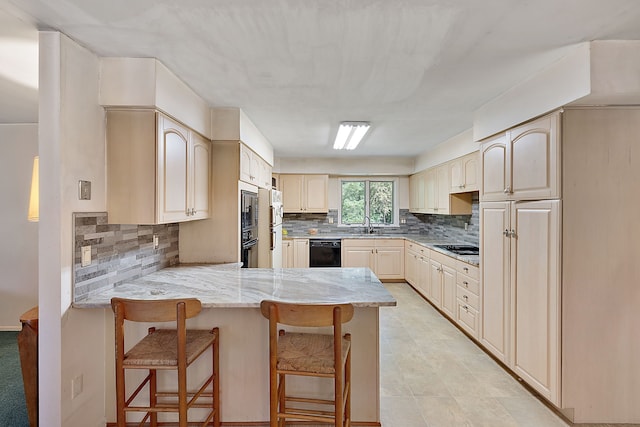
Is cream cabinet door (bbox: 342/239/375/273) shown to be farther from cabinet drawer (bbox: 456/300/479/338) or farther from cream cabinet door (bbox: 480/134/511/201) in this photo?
cream cabinet door (bbox: 480/134/511/201)

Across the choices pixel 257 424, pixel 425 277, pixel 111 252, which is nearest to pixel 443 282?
pixel 425 277

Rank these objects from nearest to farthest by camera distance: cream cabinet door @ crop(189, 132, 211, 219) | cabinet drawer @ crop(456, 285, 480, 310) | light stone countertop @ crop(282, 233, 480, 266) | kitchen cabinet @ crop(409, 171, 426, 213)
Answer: cream cabinet door @ crop(189, 132, 211, 219)
cabinet drawer @ crop(456, 285, 480, 310)
light stone countertop @ crop(282, 233, 480, 266)
kitchen cabinet @ crop(409, 171, 426, 213)

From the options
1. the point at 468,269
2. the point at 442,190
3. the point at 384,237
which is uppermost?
the point at 442,190

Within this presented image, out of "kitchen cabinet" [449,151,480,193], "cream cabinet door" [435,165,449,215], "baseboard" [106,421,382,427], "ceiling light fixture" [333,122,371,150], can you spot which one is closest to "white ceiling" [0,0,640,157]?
"ceiling light fixture" [333,122,371,150]

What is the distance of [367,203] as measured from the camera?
6621mm

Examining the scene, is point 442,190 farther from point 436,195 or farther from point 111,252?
point 111,252

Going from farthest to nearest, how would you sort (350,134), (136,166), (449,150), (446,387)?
1. (449,150)
2. (350,134)
3. (446,387)
4. (136,166)

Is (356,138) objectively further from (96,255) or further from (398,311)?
(96,255)

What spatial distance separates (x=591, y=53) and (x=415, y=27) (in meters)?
1.08

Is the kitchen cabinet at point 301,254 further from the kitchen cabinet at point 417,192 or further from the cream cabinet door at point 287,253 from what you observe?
the kitchen cabinet at point 417,192

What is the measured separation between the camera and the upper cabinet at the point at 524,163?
2.18 meters

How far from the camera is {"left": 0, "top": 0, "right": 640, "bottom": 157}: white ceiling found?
1.52 metres

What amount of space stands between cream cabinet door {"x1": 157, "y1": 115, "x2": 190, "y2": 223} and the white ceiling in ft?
1.33

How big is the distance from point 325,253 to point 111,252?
4108mm
